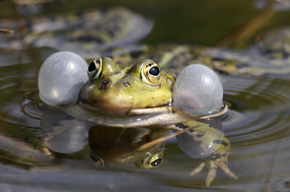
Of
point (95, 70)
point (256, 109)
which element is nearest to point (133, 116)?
point (95, 70)

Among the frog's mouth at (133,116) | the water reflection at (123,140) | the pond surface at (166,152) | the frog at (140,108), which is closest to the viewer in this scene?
the pond surface at (166,152)

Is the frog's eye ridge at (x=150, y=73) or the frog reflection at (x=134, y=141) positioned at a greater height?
the frog's eye ridge at (x=150, y=73)

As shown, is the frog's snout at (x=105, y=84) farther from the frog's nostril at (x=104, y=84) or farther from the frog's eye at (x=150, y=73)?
the frog's eye at (x=150, y=73)

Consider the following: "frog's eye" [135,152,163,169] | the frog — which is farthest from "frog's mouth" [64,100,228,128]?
"frog's eye" [135,152,163,169]

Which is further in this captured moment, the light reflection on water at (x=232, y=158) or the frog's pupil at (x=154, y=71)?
the frog's pupil at (x=154, y=71)

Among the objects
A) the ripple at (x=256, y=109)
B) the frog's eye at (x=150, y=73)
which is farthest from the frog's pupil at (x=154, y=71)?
the ripple at (x=256, y=109)

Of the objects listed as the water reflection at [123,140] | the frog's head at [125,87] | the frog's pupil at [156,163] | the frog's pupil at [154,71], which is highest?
the frog's pupil at [154,71]
